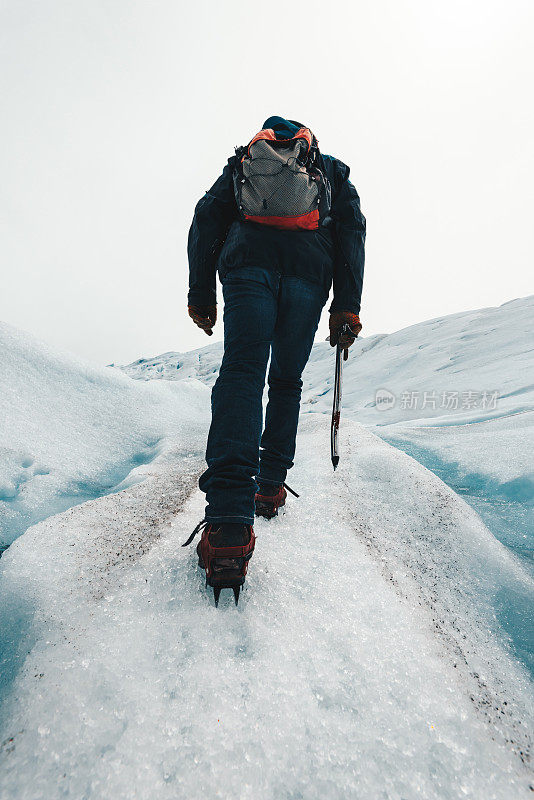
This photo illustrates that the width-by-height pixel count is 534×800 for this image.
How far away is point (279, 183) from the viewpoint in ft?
3.95

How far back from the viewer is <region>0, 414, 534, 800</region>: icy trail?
1.85 ft

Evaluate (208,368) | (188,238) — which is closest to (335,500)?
(188,238)

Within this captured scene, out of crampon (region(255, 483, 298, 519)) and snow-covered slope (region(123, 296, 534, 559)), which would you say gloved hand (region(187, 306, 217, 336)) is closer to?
crampon (region(255, 483, 298, 519))

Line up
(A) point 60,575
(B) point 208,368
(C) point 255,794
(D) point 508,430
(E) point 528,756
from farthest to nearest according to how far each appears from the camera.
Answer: (B) point 208,368
(D) point 508,430
(A) point 60,575
(E) point 528,756
(C) point 255,794

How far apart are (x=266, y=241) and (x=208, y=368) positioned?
24.4 metres

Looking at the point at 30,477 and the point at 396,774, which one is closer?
the point at 396,774

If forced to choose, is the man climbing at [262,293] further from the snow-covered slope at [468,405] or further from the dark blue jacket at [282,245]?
the snow-covered slope at [468,405]

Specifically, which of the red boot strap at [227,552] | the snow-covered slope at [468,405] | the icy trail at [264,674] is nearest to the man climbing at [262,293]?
the red boot strap at [227,552]

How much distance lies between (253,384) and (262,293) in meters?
0.32

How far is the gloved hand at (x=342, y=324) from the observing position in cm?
153

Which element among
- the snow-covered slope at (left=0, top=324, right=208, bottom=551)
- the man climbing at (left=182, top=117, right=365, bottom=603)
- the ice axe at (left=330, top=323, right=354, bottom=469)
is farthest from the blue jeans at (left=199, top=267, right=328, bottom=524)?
the snow-covered slope at (left=0, top=324, right=208, bottom=551)

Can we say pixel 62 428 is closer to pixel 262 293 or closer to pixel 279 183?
pixel 262 293

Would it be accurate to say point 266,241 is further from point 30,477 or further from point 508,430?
point 508,430

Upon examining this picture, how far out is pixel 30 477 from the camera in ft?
5.69
